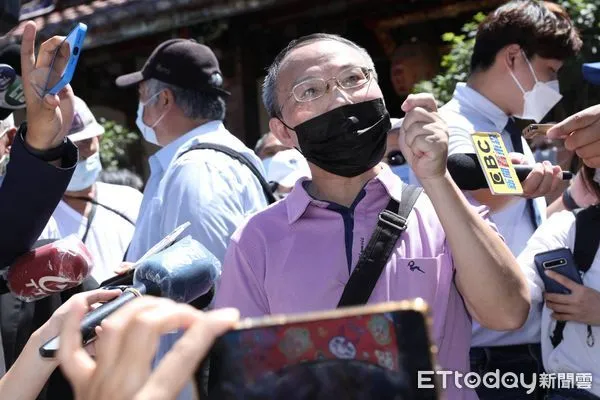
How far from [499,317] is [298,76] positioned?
2.80 ft

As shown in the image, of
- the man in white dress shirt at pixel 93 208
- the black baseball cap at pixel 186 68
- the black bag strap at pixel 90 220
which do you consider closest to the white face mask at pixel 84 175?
the man in white dress shirt at pixel 93 208

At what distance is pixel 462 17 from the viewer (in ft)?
27.3

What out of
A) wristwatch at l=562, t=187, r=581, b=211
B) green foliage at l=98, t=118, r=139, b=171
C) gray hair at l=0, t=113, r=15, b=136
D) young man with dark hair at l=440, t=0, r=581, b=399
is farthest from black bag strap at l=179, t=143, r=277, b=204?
green foliage at l=98, t=118, r=139, b=171

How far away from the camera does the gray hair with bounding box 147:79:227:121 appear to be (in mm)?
4023

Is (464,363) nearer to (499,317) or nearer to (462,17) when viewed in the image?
(499,317)

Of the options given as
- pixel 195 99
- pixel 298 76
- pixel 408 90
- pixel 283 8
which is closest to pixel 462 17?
pixel 408 90

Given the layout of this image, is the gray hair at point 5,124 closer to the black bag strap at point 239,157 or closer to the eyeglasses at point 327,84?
the black bag strap at point 239,157

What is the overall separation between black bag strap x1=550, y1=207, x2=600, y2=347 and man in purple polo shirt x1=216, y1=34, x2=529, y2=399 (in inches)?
31.7

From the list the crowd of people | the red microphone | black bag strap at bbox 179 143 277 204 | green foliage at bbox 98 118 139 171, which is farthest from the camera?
green foliage at bbox 98 118 139 171

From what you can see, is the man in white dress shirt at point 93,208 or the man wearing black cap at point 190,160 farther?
the man in white dress shirt at point 93,208

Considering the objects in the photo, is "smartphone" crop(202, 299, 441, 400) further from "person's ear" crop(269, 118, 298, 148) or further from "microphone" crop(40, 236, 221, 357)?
"person's ear" crop(269, 118, 298, 148)

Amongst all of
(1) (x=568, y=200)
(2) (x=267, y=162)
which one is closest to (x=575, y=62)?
(1) (x=568, y=200)

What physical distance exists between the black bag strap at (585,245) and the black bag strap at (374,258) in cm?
97

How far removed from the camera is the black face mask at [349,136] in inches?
98.5
